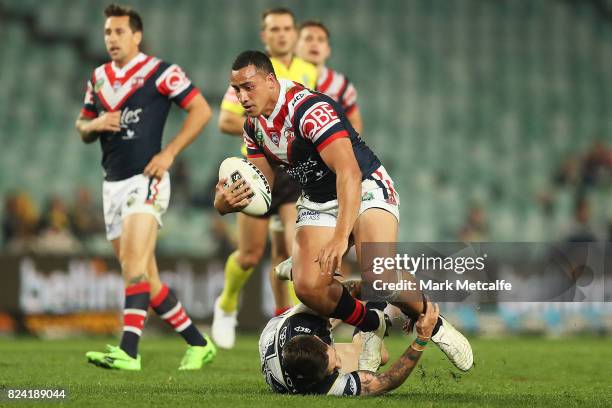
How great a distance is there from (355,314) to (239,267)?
9.62 ft

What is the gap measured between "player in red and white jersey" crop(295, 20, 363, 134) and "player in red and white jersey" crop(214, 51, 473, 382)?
2.85m

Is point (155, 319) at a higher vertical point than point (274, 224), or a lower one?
lower

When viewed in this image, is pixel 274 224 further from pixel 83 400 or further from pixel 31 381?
pixel 83 400

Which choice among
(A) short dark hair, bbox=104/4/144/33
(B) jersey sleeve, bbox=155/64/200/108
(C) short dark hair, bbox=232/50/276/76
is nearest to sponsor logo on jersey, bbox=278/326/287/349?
(C) short dark hair, bbox=232/50/276/76

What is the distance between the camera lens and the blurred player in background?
24.1 feet

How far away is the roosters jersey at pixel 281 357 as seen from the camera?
5387 millimetres

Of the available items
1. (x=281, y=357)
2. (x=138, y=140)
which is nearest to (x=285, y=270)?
(x=281, y=357)

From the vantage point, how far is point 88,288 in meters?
11.9

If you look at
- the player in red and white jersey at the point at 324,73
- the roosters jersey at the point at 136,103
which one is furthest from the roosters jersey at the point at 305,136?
the player in red and white jersey at the point at 324,73

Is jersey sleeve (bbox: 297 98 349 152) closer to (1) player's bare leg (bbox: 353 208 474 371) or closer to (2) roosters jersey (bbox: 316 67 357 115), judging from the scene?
(1) player's bare leg (bbox: 353 208 474 371)

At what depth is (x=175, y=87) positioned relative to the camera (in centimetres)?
757

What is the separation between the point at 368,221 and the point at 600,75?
40.4 ft

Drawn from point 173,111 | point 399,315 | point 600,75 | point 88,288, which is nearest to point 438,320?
point 399,315

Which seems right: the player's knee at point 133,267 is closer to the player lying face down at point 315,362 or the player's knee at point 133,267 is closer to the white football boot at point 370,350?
the player lying face down at point 315,362
